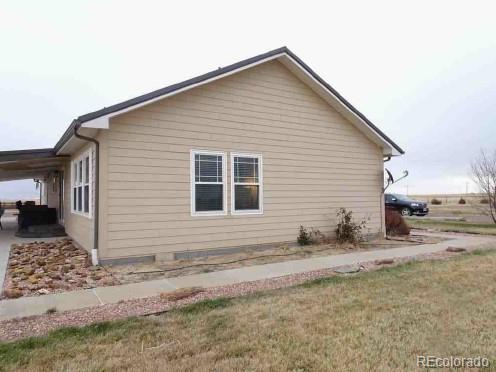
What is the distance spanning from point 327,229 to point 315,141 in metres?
2.57

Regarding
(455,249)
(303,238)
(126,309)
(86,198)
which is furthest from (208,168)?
(455,249)

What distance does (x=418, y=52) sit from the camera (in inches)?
650

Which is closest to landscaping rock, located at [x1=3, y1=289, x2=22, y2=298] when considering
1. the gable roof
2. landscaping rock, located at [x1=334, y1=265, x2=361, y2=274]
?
the gable roof

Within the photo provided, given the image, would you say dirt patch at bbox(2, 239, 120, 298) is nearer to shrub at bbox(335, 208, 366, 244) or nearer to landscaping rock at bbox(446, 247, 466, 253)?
shrub at bbox(335, 208, 366, 244)

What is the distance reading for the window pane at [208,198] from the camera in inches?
329

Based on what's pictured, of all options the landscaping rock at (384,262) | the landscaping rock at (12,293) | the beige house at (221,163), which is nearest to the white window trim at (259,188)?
the beige house at (221,163)

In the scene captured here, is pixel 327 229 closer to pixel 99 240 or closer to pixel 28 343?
pixel 99 240

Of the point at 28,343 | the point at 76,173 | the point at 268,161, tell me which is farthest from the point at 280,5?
the point at 28,343

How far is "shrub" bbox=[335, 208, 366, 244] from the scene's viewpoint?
33.7ft

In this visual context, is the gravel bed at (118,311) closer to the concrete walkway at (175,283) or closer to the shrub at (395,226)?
the concrete walkway at (175,283)

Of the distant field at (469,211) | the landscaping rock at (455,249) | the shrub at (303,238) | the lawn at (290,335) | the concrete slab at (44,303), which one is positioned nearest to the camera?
the lawn at (290,335)

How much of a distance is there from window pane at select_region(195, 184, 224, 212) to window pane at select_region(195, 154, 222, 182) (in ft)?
0.56

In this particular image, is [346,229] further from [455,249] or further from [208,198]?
[208,198]

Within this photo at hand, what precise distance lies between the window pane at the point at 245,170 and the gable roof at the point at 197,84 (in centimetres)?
206
